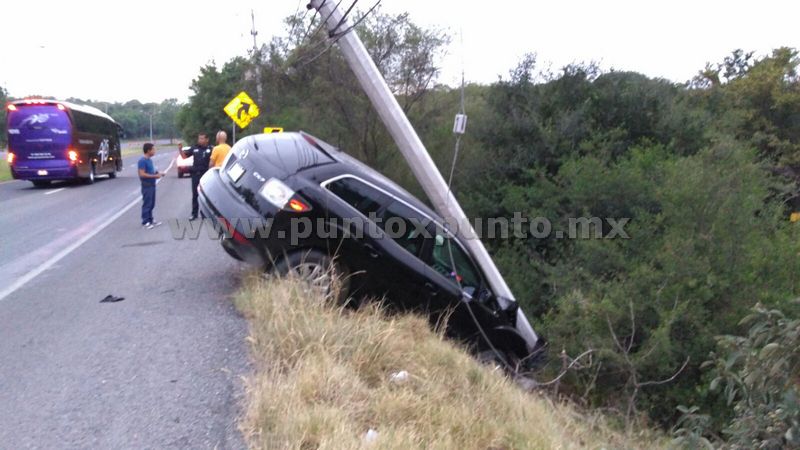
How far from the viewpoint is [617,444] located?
17.6ft

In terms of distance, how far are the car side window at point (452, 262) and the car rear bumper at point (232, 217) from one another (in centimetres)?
182

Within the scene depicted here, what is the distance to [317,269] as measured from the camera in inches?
266

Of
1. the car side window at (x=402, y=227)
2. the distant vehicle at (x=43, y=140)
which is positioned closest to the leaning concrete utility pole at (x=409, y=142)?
the car side window at (x=402, y=227)

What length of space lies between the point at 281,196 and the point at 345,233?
754 millimetres

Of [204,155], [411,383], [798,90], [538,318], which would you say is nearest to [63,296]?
[411,383]

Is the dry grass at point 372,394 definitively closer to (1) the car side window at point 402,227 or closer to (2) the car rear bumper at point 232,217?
(2) the car rear bumper at point 232,217

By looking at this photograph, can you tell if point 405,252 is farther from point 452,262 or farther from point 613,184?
point 613,184

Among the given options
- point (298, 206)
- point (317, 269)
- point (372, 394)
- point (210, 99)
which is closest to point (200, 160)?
point (298, 206)

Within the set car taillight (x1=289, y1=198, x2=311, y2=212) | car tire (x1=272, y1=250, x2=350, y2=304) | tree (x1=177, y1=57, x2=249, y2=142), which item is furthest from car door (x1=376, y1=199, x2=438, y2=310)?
tree (x1=177, y1=57, x2=249, y2=142)

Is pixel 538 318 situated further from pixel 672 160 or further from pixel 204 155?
pixel 204 155

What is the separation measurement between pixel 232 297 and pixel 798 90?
2417 centimetres

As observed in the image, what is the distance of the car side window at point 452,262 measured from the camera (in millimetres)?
7289

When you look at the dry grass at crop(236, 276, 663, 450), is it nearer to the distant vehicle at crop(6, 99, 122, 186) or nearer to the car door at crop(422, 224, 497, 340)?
the car door at crop(422, 224, 497, 340)

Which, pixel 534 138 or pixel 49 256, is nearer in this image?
pixel 49 256
